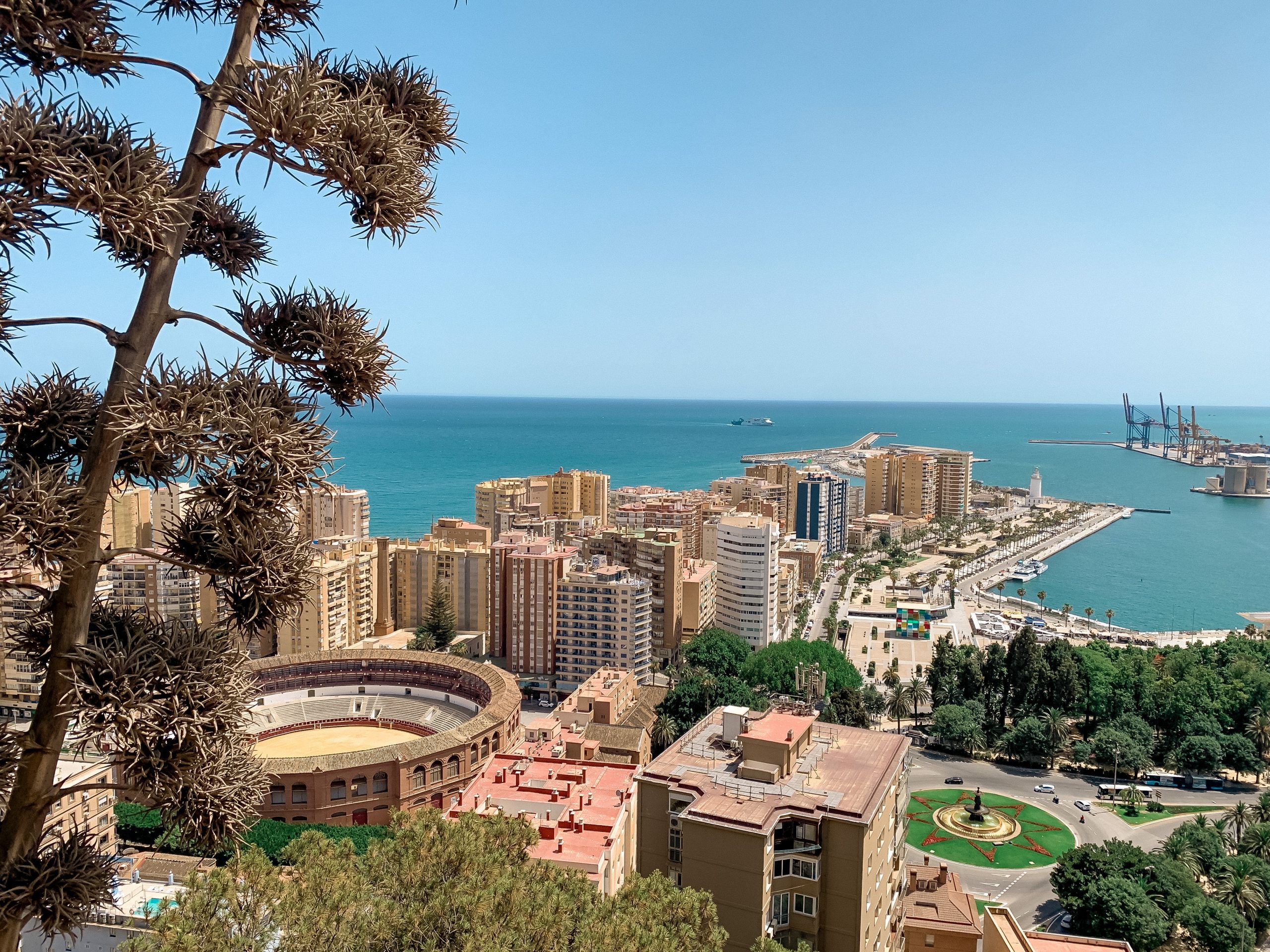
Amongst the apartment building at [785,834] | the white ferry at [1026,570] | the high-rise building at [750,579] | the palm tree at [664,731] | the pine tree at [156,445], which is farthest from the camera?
the white ferry at [1026,570]

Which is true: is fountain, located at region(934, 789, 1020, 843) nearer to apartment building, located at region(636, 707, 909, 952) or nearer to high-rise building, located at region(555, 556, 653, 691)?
apartment building, located at region(636, 707, 909, 952)

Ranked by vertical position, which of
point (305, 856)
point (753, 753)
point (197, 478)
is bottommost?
point (753, 753)

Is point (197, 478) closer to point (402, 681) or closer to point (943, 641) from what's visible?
point (402, 681)

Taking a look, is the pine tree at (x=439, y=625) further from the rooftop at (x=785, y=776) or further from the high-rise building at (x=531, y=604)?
the rooftop at (x=785, y=776)

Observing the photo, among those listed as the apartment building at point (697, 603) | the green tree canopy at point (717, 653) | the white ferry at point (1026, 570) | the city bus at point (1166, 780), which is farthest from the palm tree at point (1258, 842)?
the white ferry at point (1026, 570)

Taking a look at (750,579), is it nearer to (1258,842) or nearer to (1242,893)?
(1258,842)

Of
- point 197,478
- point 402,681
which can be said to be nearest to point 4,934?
point 197,478

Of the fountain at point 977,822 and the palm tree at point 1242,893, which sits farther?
the fountain at point 977,822
